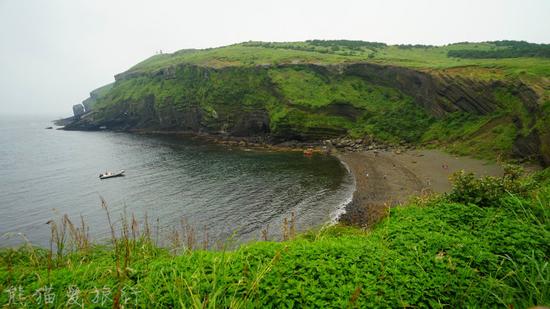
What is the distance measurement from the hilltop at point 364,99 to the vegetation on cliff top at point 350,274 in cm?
3535

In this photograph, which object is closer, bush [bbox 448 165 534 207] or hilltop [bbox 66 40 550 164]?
bush [bbox 448 165 534 207]

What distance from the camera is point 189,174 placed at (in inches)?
1829

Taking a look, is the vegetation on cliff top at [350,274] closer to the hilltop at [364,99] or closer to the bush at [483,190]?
the bush at [483,190]

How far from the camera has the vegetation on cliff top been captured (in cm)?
537

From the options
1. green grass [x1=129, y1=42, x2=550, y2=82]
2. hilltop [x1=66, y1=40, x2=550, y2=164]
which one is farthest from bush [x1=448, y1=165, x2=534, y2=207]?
green grass [x1=129, y1=42, x2=550, y2=82]

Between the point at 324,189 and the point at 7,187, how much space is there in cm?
4340

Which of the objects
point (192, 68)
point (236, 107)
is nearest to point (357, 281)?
point (236, 107)

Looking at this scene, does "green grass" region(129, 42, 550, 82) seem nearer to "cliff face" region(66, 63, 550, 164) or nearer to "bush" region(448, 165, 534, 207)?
"cliff face" region(66, 63, 550, 164)

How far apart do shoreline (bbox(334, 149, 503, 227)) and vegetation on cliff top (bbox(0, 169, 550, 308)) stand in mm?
19052

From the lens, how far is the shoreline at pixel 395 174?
3044cm

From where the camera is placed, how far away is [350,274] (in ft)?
19.9

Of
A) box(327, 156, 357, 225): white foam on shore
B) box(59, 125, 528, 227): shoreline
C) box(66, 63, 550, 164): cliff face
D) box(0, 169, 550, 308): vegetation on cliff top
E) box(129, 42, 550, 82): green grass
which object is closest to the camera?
box(0, 169, 550, 308): vegetation on cliff top

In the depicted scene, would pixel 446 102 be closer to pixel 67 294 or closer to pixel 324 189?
pixel 324 189

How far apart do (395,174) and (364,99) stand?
1311 inches
